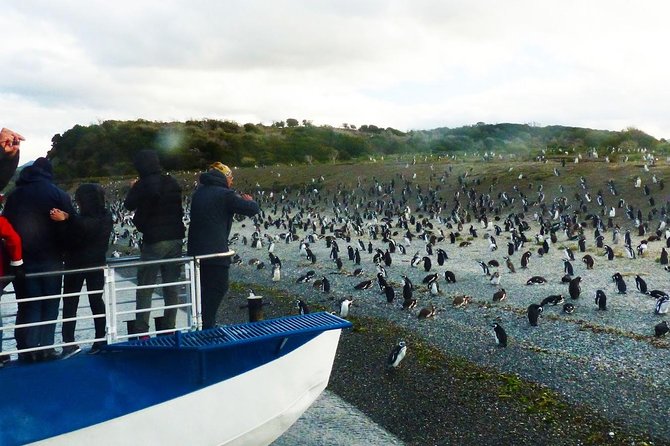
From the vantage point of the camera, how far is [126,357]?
7.12 metres

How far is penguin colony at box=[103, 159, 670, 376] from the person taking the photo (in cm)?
1864

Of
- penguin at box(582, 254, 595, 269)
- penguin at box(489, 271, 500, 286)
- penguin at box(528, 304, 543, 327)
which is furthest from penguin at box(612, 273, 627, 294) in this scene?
penguin at box(528, 304, 543, 327)

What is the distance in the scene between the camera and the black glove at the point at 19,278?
21.1 ft

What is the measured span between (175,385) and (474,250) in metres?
24.2

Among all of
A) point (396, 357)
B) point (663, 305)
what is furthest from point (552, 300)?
point (396, 357)

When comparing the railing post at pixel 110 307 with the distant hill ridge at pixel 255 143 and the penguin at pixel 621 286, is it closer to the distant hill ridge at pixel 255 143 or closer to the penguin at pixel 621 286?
the penguin at pixel 621 286

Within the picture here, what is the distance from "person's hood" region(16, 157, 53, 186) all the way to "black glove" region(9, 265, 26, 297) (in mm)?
893

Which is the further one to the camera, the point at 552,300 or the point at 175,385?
the point at 552,300

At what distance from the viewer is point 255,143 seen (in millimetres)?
100688

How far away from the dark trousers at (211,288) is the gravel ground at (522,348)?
3916 millimetres

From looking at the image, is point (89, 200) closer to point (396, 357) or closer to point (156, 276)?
point (156, 276)

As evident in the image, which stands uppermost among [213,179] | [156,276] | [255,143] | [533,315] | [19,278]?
[255,143]

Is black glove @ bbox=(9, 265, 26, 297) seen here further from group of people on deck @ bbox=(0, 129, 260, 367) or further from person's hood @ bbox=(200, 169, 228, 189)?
person's hood @ bbox=(200, 169, 228, 189)

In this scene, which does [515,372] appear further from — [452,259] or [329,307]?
[452,259]
